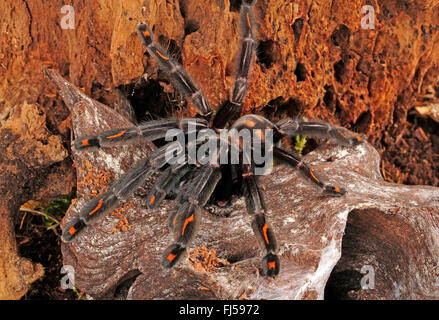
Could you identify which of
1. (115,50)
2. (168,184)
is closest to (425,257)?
(168,184)

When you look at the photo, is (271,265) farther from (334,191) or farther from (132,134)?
(132,134)

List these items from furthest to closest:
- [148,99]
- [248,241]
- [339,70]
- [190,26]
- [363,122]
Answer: [363,122] < [339,70] < [148,99] < [190,26] < [248,241]

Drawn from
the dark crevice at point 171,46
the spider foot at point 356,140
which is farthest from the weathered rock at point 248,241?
the dark crevice at point 171,46

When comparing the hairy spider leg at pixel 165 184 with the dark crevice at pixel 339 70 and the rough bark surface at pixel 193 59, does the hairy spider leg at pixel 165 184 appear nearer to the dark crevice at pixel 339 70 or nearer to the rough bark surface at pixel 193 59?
the rough bark surface at pixel 193 59

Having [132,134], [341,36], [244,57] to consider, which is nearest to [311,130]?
[244,57]

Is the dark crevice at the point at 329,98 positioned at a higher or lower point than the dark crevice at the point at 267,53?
lower

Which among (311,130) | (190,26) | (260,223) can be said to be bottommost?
(260,223)

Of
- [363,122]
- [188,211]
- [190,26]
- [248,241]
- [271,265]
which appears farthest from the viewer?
[363,122]

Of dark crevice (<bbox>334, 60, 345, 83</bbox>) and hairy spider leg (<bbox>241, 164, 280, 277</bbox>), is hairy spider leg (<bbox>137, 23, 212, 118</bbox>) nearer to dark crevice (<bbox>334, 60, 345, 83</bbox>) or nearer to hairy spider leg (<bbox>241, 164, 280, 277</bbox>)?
hairy spider leg (<bbox>241, 164, 280, 277</bbox>)
